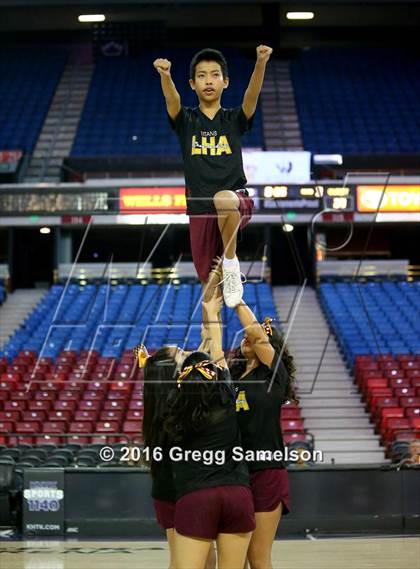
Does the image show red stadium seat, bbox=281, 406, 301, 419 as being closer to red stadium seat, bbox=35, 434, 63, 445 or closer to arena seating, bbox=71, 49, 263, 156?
red stadium seat, bbox=35, 434, 63, 445

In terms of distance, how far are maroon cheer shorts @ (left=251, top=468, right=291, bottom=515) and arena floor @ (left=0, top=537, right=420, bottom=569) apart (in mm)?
3941

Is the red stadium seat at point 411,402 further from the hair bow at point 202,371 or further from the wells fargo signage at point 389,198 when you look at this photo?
the hair bow at point 202,371

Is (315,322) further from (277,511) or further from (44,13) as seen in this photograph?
(44,13)

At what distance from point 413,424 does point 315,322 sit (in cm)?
243

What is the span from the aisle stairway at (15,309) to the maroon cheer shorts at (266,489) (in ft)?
30.3

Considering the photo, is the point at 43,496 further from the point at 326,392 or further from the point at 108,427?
the point at 326,392

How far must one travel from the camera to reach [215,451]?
16.2ft

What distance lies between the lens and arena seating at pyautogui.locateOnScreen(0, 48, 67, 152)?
26844 mm

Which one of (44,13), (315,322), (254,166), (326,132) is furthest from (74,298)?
(44,13)

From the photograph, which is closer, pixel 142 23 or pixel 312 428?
pixel 312 428

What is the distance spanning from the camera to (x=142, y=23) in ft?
90.6

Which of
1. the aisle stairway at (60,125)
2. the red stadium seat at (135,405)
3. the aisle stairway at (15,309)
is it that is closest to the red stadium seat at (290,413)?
the red stadium seat at (135,405)

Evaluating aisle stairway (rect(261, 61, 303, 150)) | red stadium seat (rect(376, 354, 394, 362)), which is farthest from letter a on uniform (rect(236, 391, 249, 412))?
aisle stairway (rect(261, 61, 303, 150))

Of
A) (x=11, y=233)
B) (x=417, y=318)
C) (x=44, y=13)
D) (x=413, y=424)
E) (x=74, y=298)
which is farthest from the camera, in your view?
(x=44, y=13)
